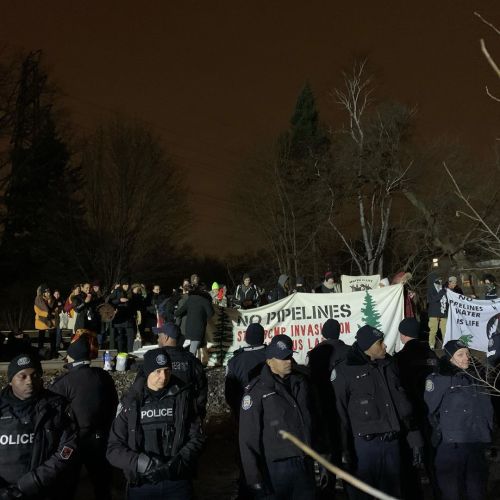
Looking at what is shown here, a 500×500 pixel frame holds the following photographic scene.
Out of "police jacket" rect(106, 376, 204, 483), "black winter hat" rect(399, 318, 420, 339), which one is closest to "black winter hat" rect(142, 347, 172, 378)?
"police jacket" rect(106, 376, 204, 483)

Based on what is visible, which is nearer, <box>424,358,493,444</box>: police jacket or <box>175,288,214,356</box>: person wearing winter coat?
<box>424,358,493,444</box>: police jacket

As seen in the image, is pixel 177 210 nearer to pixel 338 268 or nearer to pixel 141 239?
pixel 141 239

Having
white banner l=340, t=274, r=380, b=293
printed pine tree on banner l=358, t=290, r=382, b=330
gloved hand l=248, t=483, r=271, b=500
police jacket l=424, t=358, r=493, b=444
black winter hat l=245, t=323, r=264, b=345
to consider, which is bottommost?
gloved hand l=248, t=483, r=271, b=500

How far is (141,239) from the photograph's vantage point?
3781 centimetres

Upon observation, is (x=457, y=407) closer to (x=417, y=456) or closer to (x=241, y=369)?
(x=417, y=456)

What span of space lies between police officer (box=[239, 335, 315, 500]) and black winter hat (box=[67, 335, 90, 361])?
70.7 inches

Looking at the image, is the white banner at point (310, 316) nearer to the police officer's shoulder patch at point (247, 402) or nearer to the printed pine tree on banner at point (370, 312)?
the printed pine tree on banner at point (370, 312)

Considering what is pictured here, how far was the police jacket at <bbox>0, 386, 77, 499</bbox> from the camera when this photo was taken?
473cm

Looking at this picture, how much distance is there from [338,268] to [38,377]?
116 ft

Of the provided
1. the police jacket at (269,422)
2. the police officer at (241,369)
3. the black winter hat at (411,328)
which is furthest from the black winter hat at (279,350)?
the black winter hat at (411,328)

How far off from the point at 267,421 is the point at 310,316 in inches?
325

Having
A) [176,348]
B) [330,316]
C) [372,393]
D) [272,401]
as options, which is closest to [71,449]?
[272,401]

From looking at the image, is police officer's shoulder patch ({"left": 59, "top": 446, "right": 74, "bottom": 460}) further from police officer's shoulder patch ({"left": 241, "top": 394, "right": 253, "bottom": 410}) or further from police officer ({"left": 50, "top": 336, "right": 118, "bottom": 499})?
police officer ({"left": 50, "top": 336, "right": 118, "bottom": 499})

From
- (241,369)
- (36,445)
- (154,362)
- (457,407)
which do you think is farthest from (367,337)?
(36,445)
